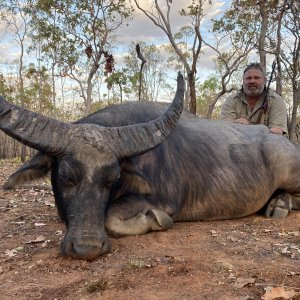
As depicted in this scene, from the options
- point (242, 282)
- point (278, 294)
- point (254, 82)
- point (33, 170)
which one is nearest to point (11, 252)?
point (33, 170)

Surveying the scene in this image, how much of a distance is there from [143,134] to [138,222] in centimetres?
87

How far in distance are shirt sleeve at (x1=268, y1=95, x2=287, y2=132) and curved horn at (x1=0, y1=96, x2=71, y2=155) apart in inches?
176

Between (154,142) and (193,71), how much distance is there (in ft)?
46.8

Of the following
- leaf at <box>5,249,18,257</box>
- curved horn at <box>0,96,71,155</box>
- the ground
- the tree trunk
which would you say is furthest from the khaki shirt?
the tree trunk

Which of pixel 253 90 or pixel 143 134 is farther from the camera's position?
pixel 253 90

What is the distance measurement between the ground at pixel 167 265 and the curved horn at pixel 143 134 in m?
0.85

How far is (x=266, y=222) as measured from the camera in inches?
197

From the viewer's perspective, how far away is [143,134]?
393 centimetres

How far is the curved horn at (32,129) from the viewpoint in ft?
12.0

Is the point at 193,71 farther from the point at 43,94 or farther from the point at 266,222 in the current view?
the point at 43,94

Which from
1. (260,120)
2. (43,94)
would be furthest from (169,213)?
(43,94)

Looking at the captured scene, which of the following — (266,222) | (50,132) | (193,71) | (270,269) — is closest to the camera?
(270,269)

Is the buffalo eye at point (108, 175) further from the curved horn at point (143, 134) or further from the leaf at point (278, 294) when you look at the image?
the leaf at point (278, 294)

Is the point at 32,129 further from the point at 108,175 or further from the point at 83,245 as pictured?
the point at 83,245
